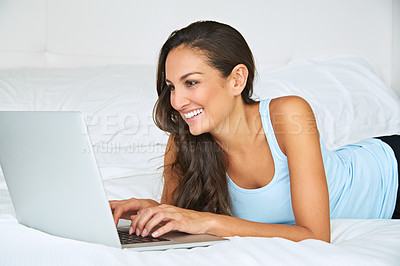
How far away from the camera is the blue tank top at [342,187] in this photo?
1291 millimetres

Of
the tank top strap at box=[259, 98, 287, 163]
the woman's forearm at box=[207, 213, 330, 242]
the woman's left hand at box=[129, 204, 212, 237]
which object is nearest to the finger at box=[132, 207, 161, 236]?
the woman's left hand at box=[129, 204, 212, 237]

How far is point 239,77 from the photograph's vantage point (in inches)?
50.5

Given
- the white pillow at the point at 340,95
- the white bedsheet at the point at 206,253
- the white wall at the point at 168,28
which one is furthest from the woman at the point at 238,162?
the white wall at the point at 168,28

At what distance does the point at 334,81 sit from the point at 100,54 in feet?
3.66

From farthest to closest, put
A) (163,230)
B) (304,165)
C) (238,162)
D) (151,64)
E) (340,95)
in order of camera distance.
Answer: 1. (151,64)
2. (340,95)
3. (238,162)
4. (304,165)
5. (163,230)

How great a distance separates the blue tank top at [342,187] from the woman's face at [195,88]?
6.1 inches

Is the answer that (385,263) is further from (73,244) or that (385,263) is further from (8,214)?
(8,214)

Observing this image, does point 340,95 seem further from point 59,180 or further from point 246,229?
point 59,180

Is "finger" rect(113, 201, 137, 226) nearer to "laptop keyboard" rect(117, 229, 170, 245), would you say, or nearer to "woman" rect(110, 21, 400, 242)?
"woman" rect(110, 21, 400, 242)

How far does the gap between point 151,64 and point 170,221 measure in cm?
147

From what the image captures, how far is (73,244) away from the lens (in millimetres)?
817

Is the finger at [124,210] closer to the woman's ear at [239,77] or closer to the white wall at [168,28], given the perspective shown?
the woman's ear at [239,77]

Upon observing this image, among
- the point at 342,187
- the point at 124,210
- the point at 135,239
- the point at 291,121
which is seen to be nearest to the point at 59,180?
the point at 135,239

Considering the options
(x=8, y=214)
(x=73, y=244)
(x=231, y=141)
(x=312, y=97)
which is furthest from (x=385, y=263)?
(x=312, y=97)
